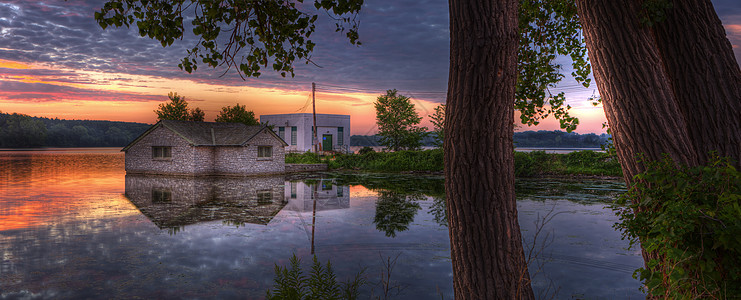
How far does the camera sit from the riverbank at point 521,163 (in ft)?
98.6

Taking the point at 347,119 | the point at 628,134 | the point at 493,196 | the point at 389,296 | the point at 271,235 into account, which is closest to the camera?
the point at 493,196

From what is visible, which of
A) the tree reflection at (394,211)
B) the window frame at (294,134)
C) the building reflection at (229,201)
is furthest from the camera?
the window frame at (294,134)

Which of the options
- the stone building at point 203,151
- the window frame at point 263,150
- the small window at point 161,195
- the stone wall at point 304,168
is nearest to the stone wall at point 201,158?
the stone building at point 203,151

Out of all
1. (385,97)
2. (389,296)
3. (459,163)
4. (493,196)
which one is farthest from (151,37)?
(385,97)

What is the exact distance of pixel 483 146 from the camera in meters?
3.11

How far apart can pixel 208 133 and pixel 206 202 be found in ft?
56.4

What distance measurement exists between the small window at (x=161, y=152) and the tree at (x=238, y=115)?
2736 centimetres

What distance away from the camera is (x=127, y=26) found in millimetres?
4586

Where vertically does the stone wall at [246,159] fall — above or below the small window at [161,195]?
above

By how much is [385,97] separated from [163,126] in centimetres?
2366

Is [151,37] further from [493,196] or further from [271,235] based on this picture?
[271,235]

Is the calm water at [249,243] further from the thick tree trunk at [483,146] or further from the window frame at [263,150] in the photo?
the window frame at [263,150]

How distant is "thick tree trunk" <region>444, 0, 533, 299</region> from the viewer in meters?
3.06

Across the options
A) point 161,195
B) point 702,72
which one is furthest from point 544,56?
point 161,195
